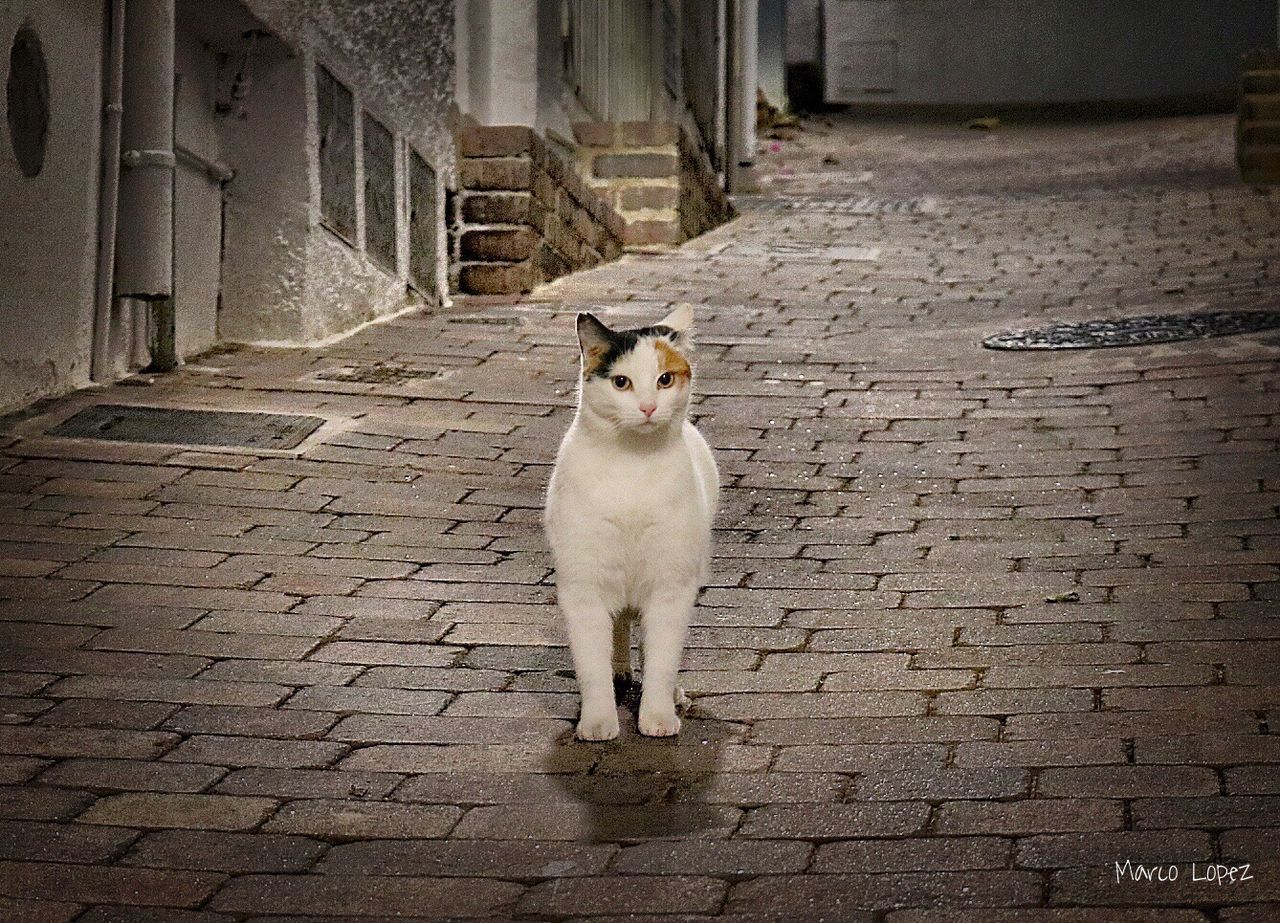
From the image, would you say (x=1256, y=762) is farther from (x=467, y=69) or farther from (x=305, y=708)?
(x=467, y=69)

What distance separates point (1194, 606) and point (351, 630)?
7.62ft

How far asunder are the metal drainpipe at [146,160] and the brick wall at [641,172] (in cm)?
540

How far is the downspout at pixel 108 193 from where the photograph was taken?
7.64 m

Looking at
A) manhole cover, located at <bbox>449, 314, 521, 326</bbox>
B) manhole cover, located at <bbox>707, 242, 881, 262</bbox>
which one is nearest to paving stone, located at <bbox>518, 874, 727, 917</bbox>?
→ manhole cover, located at <bbox>449, 314, 521, 326</bbox>

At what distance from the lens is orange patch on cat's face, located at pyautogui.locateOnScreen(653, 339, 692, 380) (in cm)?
401

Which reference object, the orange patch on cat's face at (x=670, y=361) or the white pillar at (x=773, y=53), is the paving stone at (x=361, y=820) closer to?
the orange patch on cat's face at (x=670, y=361)

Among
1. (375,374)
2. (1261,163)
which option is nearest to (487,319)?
(375,374)

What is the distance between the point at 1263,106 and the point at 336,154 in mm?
9864

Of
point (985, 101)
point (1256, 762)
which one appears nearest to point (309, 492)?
point (1256, 762)

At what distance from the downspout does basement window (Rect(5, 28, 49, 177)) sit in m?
0.46

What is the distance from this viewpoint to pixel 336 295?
935 centimetres

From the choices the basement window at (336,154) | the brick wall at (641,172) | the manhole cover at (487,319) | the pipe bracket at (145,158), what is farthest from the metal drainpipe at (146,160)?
the brick wall at (641,172)

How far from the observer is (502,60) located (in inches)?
441

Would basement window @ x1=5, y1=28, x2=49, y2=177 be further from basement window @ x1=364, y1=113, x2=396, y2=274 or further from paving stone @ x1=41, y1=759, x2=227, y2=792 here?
paving stone @ x1=41, y1=759, x2=227, y2=792
